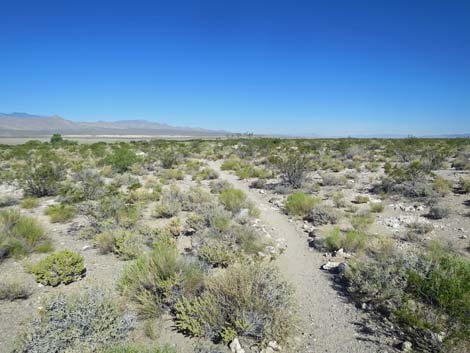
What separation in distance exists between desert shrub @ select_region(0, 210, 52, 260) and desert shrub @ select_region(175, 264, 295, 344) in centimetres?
442

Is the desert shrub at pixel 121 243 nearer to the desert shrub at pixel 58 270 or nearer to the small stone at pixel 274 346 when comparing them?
the desert shrub at pixel 58 270

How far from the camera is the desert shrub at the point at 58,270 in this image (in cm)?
496

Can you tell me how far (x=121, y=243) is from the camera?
622cm

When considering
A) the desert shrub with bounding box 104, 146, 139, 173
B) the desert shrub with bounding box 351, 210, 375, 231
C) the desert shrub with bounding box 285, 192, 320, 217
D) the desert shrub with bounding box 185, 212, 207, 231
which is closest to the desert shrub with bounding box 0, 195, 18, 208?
the desert shrub with bounding box 104, 146, 139, 173

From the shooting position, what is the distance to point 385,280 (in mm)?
4430

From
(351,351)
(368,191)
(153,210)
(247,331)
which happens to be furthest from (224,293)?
(368,191)

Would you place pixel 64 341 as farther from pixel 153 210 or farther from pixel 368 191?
pixel 368 191

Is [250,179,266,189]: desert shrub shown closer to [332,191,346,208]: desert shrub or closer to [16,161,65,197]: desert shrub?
[332,191,346,208]: desert shrub

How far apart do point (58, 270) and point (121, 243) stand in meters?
1.36

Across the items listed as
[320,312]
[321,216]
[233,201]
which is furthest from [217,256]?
[321,216]

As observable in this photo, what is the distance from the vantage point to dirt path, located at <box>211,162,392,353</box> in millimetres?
3664

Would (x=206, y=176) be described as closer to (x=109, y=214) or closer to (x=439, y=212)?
(x=109, y=214)

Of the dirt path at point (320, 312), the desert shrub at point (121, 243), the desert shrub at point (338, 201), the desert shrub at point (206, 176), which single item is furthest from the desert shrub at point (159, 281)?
the desert shrub at point (206, 176)

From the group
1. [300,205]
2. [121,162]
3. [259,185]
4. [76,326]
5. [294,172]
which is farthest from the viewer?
[121,162]
